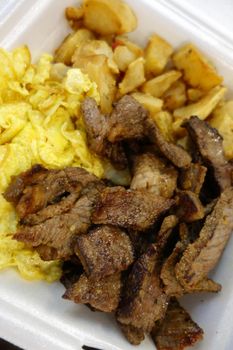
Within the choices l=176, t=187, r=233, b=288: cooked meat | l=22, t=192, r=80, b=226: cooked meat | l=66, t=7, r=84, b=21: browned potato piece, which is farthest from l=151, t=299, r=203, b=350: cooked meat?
l=66, t=7, r=84, b=21: browned potato piece

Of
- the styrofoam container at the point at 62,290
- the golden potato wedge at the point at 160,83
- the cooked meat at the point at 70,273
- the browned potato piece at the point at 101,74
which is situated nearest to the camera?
the styrofoam container at the point at 62,290


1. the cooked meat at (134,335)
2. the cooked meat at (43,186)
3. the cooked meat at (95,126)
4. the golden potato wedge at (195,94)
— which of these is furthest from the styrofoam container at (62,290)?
the cooked meat at (95,126)

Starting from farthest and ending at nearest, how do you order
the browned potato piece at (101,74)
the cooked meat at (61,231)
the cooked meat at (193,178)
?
the browned potato piece at (101,74), the cooked meat at (193,178), the cooked meat at (61,231)

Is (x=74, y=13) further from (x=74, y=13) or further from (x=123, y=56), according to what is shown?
(x=123, y=56)

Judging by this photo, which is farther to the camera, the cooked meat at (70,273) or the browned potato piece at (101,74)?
the browned potato piece at (101,74)

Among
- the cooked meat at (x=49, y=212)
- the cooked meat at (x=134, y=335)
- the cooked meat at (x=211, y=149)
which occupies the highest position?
the cooked meat at (x=211, y=149)

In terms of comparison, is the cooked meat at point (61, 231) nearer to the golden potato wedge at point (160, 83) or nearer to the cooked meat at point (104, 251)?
the cooked meat at point (104, 251)

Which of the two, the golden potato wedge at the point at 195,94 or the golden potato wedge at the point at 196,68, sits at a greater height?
the golden potato wedge at the point at 196,68
